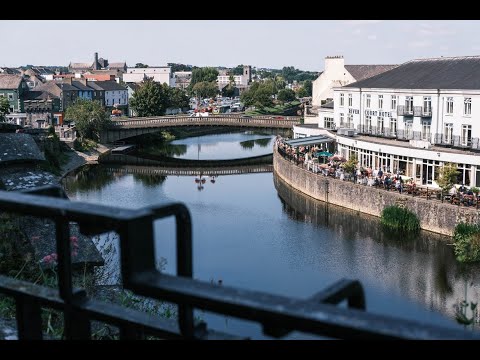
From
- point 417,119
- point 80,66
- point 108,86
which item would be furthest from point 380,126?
point 80,66

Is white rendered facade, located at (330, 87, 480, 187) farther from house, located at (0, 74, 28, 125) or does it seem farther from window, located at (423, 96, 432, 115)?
house, located at (0, 74, 28, 125)

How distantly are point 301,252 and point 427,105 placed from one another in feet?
49.7

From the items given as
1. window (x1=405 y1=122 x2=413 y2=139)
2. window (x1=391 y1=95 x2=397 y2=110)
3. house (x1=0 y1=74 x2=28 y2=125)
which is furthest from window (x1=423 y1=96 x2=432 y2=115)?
house (x1=0 y1=74 x2=28 y2=125)

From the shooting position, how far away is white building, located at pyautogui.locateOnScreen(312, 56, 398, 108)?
5972 centimetres

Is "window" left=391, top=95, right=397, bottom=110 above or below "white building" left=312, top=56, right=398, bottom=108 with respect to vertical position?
below

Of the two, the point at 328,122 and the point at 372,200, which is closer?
the point at 372,200

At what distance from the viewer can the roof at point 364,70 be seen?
195 feet

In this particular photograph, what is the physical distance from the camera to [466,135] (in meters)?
34.0

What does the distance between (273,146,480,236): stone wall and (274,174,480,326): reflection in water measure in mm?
480

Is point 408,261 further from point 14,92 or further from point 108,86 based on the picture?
point 108,86

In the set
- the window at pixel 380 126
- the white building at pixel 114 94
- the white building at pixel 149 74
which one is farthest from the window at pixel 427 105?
the white building at pixel 149 74

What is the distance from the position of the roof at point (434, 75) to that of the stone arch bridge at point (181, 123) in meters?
21.1

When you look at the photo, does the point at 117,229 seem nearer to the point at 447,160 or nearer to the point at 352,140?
the point at 447,160

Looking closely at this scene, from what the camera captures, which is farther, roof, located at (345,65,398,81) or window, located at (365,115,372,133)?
roof, located at (345,65,398,81)
